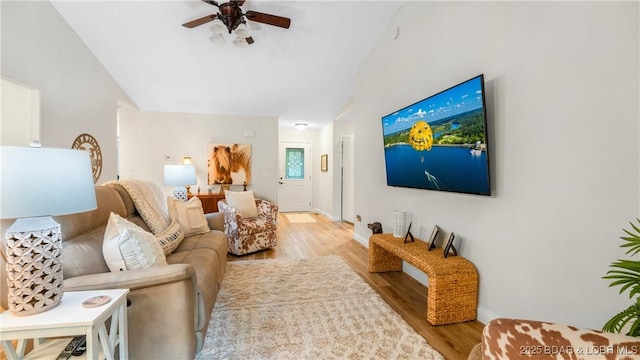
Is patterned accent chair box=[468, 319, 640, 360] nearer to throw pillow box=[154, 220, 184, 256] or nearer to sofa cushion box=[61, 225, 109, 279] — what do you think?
sofa cushion box=[61, 225, 109, 279]

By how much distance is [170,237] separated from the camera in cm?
238

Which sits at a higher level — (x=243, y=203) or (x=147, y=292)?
(x=243, y=203)

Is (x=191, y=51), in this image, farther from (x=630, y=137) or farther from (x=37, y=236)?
(x=630, y=137)

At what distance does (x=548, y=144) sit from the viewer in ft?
5.51

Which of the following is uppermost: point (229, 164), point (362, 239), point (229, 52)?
point (229, 52)

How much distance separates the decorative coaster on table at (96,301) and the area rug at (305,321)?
2.55 feet

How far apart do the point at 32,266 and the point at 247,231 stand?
2.74 meters

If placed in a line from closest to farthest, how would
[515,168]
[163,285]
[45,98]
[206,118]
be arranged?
[163,285] → [515,168] → [45,98] → [206,118]

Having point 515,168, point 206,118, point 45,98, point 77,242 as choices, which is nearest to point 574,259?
point 515,168

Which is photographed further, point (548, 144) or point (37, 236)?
point (548, 144)

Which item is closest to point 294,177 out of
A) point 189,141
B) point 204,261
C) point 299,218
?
point 299,218

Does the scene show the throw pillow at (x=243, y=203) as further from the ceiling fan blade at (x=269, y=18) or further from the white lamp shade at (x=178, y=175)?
the ceiling fan blade at (x=269, y=18)

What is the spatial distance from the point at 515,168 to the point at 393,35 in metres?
2.23

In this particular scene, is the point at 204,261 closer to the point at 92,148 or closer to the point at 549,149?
the point at 549,149
